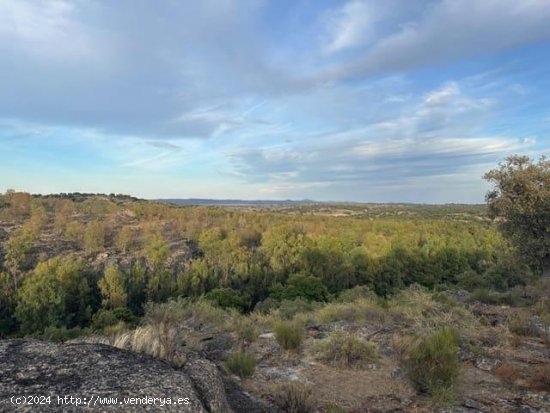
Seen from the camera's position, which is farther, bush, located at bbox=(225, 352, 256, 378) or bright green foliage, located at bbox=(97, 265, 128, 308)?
bright green foliage, located at bbox=(97, 265, 128, 308)

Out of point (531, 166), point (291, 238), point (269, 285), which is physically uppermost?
point (531, 166)

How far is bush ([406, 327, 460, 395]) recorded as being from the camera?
235 inches

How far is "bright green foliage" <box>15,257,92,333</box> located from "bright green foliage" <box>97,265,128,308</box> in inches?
61.7

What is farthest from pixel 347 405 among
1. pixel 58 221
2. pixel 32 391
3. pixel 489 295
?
pixel 58 221

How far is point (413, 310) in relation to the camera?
12117 millimetres

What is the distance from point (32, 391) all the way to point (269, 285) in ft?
157

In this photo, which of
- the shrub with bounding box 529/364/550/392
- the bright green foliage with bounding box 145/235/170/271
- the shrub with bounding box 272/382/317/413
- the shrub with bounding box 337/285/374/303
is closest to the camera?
the shrub with bounding box 272/382/317/413

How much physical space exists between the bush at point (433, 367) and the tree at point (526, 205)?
8.45m

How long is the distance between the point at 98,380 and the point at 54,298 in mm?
38801

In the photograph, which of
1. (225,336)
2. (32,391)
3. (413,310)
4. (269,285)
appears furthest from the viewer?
(269,285)

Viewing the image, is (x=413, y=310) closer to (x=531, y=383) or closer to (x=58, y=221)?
(x=531, y=383)

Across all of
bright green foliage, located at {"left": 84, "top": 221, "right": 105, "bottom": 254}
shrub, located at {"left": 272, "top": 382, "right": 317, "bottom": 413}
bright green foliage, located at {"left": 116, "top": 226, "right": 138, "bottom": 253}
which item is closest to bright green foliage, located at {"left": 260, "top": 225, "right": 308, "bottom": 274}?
bright green foliage, located at {"left": 116, "top": 226, "right": 138, "bottom": 253}

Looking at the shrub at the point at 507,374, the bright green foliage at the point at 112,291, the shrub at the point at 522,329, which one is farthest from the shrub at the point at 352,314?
the bright green foliage at the point at 112,291

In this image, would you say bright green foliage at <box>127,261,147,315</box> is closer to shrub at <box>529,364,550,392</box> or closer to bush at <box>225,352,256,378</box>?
bush at <box>225,352,256,378</box>
